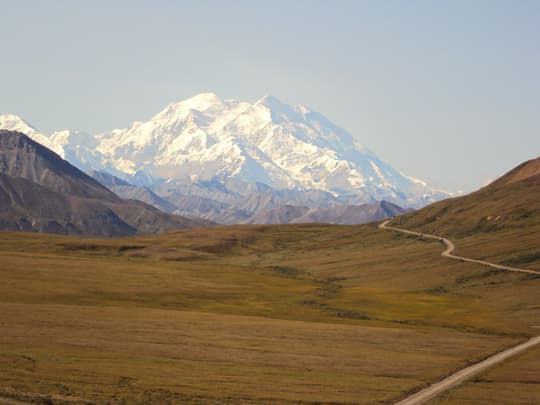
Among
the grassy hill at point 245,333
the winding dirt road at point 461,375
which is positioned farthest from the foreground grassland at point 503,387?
the winding dirt road at point 461,375

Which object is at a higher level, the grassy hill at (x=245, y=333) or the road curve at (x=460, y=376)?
the grassy hill at (x=245, y=333)

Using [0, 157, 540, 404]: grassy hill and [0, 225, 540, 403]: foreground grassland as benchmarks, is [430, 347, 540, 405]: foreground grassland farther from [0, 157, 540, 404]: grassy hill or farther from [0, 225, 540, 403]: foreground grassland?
[0, 225, 540, 403]: foreground grassland

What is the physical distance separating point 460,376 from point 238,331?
25862 mm

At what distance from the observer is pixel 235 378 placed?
203 ft

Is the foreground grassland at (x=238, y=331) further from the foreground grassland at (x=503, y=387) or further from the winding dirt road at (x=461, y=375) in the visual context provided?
the foreground grassland at (x=503, y=387)

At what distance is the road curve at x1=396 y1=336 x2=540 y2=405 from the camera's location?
60.0 m

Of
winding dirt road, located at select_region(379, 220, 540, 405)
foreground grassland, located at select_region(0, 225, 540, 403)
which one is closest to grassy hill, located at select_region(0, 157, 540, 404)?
foreground grassland, located at select_region(0, 225, 540, 403)

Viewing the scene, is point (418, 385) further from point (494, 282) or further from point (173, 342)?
point (494, 282)

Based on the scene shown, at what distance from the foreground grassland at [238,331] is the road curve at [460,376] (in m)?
1.20

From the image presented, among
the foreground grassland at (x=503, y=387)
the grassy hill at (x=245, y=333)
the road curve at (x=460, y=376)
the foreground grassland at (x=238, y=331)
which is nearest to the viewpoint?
the grassy hill at (x=245, y=333)

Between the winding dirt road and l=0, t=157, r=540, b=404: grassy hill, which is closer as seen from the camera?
l=0, t=157, r=540, b=404: grassy hill

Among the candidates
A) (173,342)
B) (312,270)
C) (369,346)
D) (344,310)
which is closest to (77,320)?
(173,342)

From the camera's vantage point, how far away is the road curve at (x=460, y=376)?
197ft

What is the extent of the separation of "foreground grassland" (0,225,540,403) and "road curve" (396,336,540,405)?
120 cm
